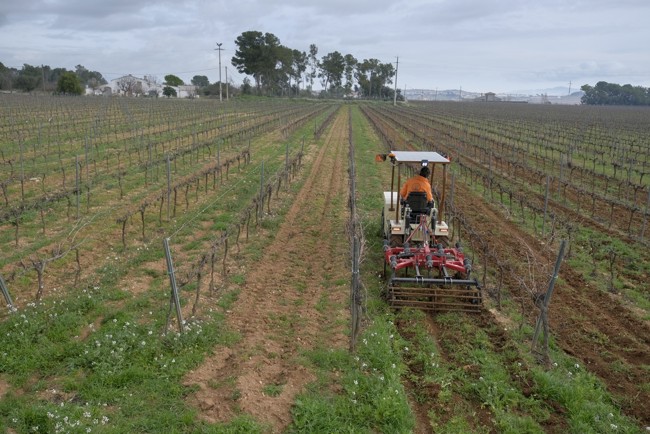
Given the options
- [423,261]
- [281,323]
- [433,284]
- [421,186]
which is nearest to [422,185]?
[421,186]

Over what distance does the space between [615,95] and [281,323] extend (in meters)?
176

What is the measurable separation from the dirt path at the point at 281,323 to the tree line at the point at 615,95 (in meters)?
164

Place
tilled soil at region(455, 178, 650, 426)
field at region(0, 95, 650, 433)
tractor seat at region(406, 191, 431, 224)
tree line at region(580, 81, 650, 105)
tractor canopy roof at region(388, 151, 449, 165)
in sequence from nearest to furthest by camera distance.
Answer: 1. field at region(0, 95, 650, 433)
2. tilled soil at region(455, 178, 650, 426)
3. tractor canopy roof at region(388, 151, 449, 165)
4. tractor seat at region(406, 191, 431, 224)
5. tree line at region(580, 81, 650, 105)

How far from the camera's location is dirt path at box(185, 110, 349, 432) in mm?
5668

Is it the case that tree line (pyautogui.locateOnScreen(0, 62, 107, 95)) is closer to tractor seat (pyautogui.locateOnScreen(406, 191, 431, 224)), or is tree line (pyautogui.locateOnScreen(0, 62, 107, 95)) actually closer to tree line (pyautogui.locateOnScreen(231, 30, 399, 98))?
tree line (pyautogui.locateOnScreen(231, 30, 399, 98))

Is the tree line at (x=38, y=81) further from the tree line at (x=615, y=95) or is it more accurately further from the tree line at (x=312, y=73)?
the tree line at (x=615, y=95)

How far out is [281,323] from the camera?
7.61 m

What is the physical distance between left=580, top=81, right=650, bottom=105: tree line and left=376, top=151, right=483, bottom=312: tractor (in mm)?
164403

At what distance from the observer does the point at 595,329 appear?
7.64m

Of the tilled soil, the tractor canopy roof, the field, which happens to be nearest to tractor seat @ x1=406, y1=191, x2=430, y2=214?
the tractor canopy roof

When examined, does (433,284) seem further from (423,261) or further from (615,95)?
(615,95)

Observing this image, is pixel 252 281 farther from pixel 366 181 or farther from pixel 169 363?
pixel 366 181

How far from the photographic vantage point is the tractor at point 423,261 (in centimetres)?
814

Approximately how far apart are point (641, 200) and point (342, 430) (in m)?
15.8
